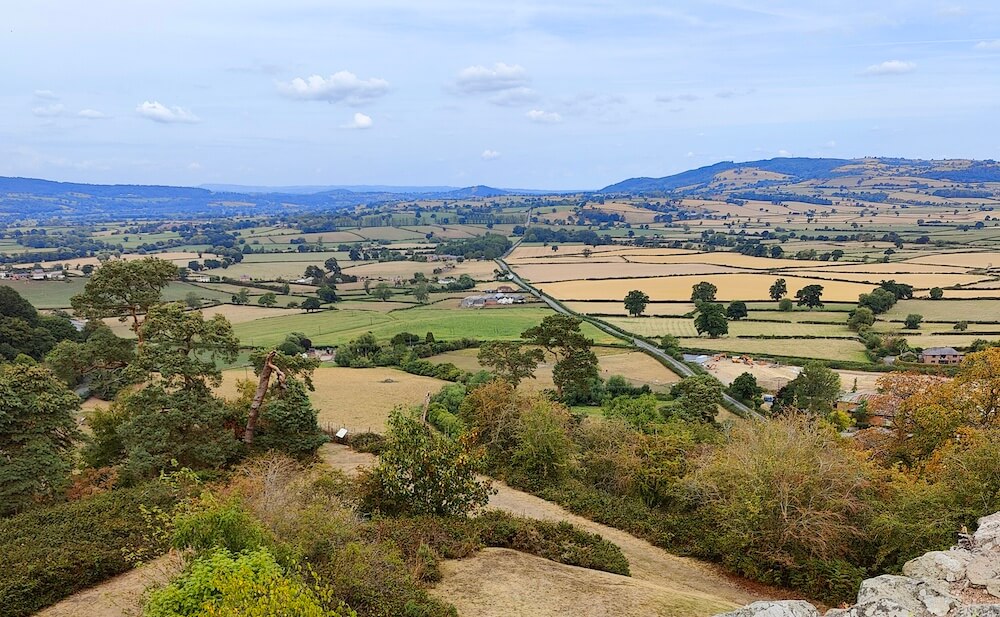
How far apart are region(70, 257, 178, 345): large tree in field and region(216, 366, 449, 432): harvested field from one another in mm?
7602

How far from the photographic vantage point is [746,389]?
4144cm

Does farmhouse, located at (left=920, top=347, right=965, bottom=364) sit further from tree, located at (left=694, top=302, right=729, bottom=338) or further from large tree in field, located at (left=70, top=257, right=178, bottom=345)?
large tree in field, located at (left=70, top=257, right=178, bottom=345)

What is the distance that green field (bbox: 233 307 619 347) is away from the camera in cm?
6025

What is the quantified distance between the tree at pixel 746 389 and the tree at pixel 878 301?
3283cm

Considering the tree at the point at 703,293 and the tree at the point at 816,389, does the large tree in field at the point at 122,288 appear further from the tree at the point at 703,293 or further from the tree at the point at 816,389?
the tree at the point at 703,293

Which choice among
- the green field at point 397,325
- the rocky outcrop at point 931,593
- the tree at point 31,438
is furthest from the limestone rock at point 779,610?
the green field at point 397,325

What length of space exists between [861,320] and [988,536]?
5359 centimetres

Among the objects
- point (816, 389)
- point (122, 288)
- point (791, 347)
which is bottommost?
point (791, 347)

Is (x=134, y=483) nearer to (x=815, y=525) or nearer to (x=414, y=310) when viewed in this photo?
(x=815, y=525)

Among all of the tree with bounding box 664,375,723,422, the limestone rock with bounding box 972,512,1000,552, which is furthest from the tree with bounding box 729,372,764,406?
the limestone rock with bounding box 972,512,1000,552

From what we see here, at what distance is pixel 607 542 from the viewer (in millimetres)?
18141

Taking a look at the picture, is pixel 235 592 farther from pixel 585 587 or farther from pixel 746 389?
pixel 746 389

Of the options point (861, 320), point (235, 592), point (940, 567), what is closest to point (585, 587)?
point (940, 567)

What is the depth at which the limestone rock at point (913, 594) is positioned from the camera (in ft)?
31.8
